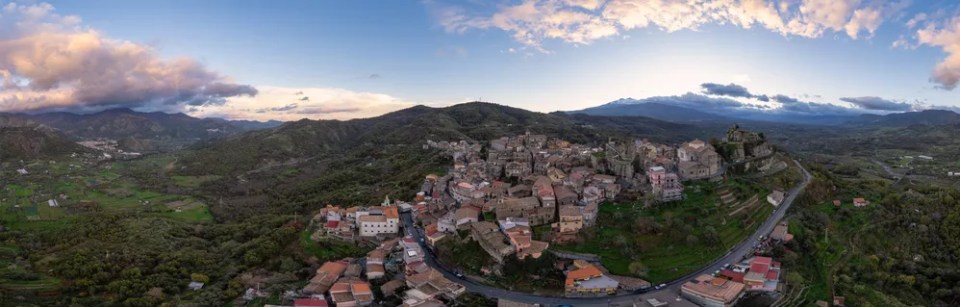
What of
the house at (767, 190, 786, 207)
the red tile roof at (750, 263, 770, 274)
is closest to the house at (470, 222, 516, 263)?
the red tile roof at (750, 263, 770, 274)

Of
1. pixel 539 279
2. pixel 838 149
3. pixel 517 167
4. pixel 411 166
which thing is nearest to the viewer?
pixel 539 279

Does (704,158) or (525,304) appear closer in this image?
(525,304)

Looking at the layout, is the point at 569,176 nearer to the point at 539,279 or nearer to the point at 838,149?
the point at 539,279

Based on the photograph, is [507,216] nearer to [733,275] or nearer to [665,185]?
[665,185]

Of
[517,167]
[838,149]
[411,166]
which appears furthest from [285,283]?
[838,149]

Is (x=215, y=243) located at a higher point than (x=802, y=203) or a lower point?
lower

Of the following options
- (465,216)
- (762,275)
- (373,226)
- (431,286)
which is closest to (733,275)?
(762,275)
